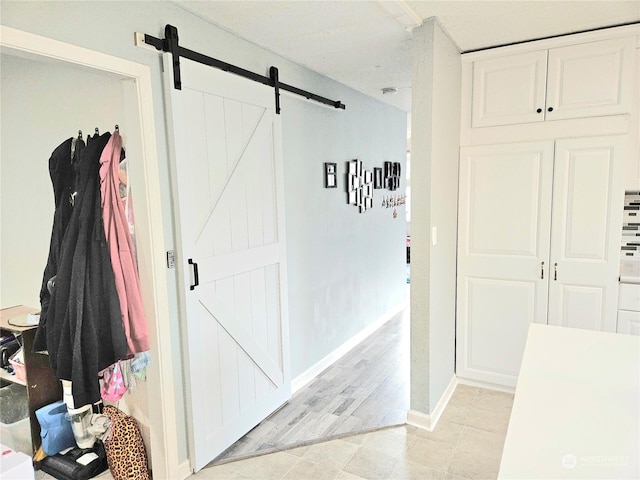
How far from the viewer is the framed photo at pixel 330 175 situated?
348 centimetres

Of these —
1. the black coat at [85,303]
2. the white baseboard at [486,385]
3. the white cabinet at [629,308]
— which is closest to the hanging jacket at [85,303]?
the black coat at [85,303]

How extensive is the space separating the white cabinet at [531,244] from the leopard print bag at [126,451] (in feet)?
7.18

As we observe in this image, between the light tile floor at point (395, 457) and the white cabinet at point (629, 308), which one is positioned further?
the white cabinet at point (629, 308)

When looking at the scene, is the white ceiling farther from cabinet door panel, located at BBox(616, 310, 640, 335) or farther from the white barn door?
cabinet door panel, located at BBox(616, 310, 640, 335)

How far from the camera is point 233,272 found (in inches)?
98.0

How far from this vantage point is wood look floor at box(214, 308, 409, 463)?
8.57 feet

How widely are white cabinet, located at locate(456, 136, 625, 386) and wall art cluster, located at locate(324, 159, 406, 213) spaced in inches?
41.6

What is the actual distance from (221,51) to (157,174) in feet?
2.83

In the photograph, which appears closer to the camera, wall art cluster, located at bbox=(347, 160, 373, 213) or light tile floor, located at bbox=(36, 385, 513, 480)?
light tile floor, located at bbox=(36, 385, 513, 480)

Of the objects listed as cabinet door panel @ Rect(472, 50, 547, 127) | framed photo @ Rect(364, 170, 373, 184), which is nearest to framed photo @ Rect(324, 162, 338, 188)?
framed photo @ Rect(364, 170, 373, 184)

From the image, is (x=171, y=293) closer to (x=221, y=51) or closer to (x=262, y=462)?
(x=262, y=462)

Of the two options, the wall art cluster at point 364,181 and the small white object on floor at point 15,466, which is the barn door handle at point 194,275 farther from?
the wall art cluster at point 364,181

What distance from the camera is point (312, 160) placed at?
3.31 m

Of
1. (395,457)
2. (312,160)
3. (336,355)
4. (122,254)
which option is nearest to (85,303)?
(122,254)
